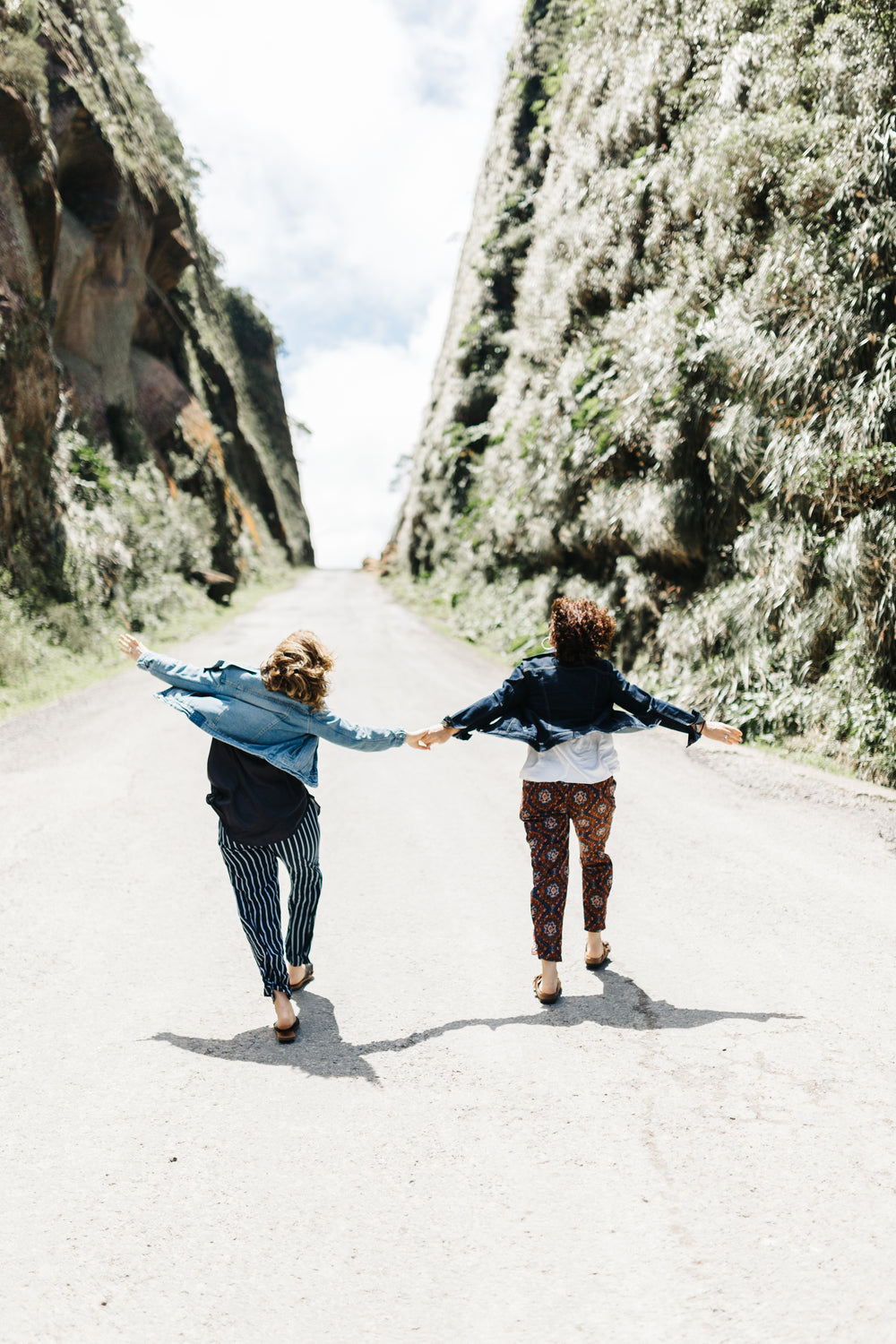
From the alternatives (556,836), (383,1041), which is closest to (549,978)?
(556,836)

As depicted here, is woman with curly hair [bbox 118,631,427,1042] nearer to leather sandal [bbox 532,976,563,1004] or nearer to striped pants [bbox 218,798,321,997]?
striped pants [bbox 218,798,321,997]

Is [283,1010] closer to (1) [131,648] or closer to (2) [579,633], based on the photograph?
(1) [131,648]

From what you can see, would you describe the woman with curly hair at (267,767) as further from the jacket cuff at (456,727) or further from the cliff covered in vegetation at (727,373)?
the cliff covered in vegetation at (727,373)

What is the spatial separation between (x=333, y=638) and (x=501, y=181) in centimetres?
2055

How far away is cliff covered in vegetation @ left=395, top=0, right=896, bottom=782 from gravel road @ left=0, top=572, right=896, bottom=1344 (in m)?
3.72

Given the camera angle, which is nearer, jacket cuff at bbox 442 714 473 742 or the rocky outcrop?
jacket cuff at bbox 442 714 473 742

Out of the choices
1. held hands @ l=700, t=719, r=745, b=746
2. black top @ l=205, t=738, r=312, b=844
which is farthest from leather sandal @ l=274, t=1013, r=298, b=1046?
held hands @ l=700, t=719, r=745, b=746

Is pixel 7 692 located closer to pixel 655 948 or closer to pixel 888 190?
pixel 655 948

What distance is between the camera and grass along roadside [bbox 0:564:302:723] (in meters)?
12.1

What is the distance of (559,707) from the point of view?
3930 mm

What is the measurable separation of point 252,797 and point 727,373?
986 centimetres

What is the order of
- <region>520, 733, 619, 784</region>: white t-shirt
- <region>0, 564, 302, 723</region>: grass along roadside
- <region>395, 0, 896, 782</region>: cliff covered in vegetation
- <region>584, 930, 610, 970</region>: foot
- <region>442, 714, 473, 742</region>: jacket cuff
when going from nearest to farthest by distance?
1. <region>520, 733, 619, 784</region>: white t-shirt
2. <region>442, 714, 473, 742</region>: jacket cuff
3. <region>584, 930, 610, 970</region>: foot
4. <region>395, 0, 896, 782</region>: cliff covered in vegetation
5. <region>0, 564, 302, 723</region>: grass along roadside

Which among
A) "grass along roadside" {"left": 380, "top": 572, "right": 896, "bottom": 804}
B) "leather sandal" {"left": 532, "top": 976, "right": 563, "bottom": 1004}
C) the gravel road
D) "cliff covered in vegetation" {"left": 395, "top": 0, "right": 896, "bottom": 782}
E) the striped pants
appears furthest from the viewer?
"cliff covered in vegetation" {"left": 395, "top": 0, "right": 896, "bottom": 782}

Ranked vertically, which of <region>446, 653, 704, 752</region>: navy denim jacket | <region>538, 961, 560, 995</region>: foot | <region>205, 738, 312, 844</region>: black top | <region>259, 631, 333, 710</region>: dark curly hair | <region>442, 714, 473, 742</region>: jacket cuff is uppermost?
<region>259, 631, 333, 710</region>: dark curly hair
